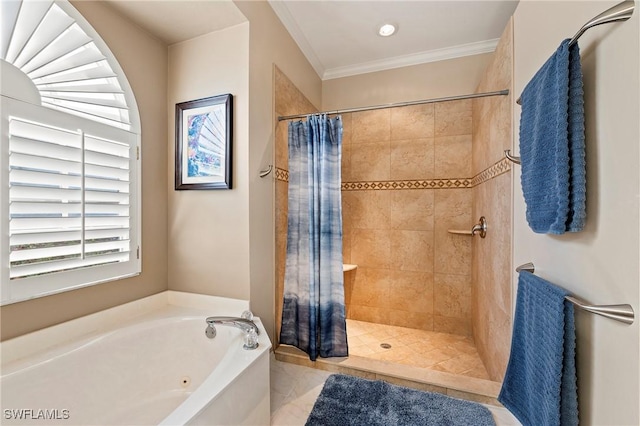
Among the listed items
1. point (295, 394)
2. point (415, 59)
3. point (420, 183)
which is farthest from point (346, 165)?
point (295, 394)

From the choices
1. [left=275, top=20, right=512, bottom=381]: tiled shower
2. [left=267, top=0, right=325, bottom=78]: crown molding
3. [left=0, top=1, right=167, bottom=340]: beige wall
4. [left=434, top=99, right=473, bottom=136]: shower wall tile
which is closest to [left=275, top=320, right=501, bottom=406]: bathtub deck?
[left=275, top=20, right=512, bottom=381]: tiled shower

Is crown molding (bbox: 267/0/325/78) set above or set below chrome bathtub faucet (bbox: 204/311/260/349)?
above

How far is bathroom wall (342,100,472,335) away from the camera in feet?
8.04

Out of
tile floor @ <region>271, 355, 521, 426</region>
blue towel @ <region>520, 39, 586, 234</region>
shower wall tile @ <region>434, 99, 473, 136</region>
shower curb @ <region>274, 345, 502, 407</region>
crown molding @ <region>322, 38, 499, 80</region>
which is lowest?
tile floor @ <region>271, 355, 521, 426</region>

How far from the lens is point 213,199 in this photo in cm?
178

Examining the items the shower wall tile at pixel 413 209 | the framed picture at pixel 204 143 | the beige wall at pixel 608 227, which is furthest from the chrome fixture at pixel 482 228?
the framed picture at pixel 204 143

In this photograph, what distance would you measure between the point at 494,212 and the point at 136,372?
91.1 inches

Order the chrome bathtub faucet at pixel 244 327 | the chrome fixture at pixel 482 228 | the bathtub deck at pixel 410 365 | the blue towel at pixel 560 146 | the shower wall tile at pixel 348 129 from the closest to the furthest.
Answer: the blue towel at pixel 560 146
the chrome bathtub faucet at pixel 244 327
the bathtub deck at pixel 410 365
the chrome fixture at pixel 482 228
the shower wall tile at pixel 348 129

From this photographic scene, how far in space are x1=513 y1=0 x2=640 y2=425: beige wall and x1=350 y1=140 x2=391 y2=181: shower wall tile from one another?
1742mm

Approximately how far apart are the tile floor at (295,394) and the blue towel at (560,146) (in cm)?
110

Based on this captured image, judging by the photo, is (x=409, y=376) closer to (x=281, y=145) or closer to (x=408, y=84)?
(x=281, y=145)

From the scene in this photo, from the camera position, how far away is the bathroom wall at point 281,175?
6.58ft

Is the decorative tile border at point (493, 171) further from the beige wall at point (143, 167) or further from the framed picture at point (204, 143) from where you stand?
the beige wall at point (143, 167)

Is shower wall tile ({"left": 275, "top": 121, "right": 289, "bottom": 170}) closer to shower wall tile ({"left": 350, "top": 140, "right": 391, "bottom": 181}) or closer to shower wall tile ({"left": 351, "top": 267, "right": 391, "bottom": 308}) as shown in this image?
shower wall tile ({"left": 350, "top": 140, "right": 391, "bottom": 181})
